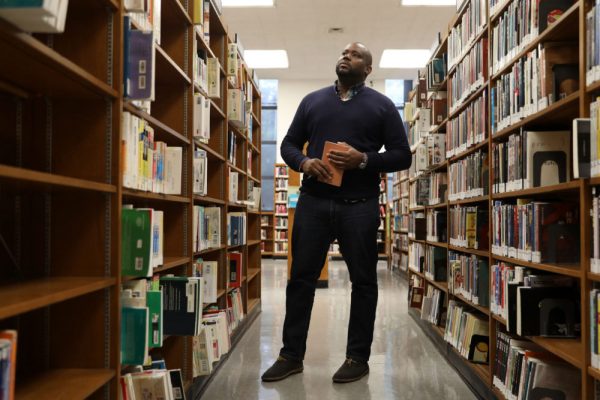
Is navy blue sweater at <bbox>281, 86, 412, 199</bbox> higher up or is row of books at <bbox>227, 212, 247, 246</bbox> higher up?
navy blue sweater at <bbox>281, 86, 412, 199</bbox>

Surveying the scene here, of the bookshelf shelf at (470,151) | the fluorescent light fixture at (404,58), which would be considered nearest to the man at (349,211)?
the bookshelf shelf at (470,151)

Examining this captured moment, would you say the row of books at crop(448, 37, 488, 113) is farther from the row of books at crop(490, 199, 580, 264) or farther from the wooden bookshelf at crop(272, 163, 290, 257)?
the wooden bookshelf at crop(272, 163, 290, 257)

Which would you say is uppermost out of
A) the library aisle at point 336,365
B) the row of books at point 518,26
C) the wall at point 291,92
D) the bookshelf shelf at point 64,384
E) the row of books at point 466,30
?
the wall at point 291,92

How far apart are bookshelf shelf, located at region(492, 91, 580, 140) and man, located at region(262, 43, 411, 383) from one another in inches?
28.3

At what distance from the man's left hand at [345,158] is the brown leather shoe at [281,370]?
42.3 inches

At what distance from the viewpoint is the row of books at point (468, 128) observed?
3.00m

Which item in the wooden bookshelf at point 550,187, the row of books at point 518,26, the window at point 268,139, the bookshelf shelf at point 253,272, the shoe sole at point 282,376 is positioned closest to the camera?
the wooden bookshelf at point 550,187

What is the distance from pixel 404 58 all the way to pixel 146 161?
9275 mm

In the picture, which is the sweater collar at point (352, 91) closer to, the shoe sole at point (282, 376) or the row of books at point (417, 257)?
the shoe sole at point (282, 376)

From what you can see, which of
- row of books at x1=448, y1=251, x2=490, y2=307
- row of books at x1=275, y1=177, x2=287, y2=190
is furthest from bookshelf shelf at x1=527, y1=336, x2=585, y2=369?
row of books at x1=275, y1=177, x2=287, y2=190

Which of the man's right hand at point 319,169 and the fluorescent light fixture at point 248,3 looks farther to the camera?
the fluorescent light fixture at point 248,3

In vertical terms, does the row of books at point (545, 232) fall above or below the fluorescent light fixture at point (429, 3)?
below

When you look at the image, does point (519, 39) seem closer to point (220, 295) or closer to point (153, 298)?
point (153, 298)

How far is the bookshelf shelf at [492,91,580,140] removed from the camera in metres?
1.86
